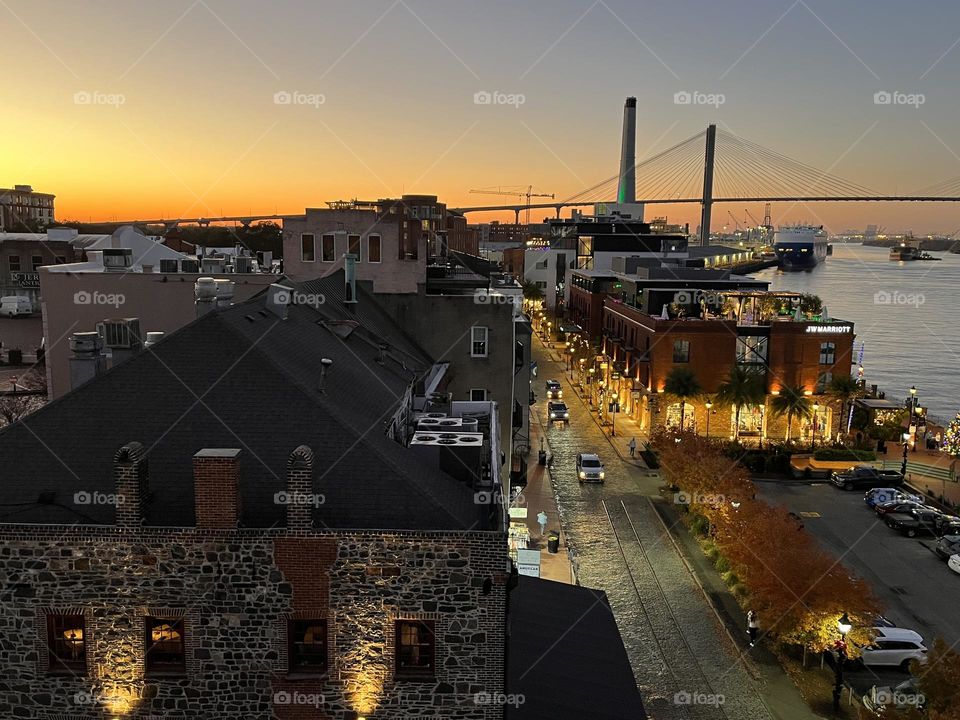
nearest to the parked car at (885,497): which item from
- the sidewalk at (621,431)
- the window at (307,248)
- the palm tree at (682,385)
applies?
the sidewalk at (621,431)

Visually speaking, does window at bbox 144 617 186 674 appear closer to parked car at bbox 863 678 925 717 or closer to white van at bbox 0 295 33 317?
parked car at bbox 863 678 925 717

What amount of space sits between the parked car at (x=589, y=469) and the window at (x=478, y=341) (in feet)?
60.2

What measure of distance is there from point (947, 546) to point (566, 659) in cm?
2834

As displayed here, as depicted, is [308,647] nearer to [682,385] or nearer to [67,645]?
[67,645]

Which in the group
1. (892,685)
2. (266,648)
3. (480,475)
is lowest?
(892,685)

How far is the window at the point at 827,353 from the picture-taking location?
198 feet

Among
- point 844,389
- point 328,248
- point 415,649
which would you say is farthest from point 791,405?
Result: point 415,649

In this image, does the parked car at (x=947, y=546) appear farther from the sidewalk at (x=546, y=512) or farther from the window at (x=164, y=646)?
the window at (x=164, y=646)

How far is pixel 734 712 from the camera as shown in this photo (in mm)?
24547

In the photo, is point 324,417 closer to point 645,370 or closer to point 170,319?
point 170,319

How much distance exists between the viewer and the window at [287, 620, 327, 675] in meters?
13.7

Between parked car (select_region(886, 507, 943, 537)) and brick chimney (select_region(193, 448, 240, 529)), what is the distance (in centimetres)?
4065

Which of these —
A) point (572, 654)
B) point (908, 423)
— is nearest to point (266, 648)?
point (572, 654)

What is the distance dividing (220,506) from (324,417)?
117 inches
